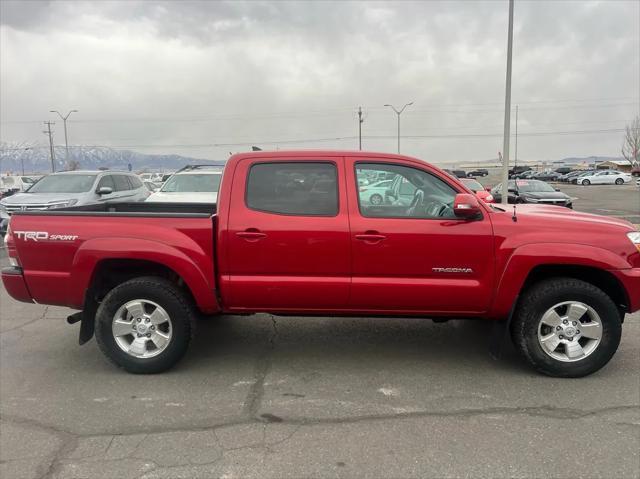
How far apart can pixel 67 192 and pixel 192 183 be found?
321cm

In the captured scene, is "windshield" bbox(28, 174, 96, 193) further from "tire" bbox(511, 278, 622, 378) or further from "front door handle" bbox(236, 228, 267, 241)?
"tire" bbox(511, 278, 622, 378)

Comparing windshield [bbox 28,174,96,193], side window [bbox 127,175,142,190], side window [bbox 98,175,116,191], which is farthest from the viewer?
side window [bbox 127,175,142,190]

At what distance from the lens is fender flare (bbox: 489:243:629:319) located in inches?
150

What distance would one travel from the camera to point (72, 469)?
2836 mm

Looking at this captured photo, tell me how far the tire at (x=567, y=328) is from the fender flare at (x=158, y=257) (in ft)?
8.32

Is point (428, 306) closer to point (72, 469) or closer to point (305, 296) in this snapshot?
point (305, 296)

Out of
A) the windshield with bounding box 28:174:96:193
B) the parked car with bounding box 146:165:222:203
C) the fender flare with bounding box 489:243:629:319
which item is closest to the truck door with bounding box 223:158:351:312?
the fender flare with bounding box 489:243:629:319

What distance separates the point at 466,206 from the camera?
3.67 m

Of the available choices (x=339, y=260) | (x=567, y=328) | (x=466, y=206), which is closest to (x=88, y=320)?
(x=339, y=260)

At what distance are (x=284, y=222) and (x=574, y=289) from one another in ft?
7.64

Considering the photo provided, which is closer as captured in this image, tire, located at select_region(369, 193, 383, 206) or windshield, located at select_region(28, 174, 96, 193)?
tire, located at select_region(369, 193, 383, 206)

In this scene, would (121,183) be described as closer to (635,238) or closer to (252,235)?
(252,235)

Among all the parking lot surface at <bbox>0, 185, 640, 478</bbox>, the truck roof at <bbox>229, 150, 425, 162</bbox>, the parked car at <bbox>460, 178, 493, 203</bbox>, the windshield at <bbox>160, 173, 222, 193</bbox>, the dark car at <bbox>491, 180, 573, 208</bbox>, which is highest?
the truck roof at <bbox>229, 150, 425, 162</bbox>

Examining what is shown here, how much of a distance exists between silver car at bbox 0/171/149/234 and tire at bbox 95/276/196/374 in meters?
8.00
